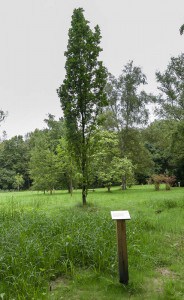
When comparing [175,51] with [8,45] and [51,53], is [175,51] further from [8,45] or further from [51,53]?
[8,45]

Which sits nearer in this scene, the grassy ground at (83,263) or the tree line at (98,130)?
the grassy ground at (83,263)

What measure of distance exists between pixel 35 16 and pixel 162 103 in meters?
13.9

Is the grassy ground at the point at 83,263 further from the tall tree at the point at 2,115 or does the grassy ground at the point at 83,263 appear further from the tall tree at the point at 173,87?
the tall tree at the point at 2,115

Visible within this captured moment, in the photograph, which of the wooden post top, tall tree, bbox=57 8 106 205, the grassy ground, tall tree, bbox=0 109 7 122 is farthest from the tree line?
the wooden post top

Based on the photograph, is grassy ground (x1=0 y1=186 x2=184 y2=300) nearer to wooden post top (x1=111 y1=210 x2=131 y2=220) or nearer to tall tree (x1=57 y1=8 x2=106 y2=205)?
wooden post top (x1=111 y1=210 x2=131 y2=220)

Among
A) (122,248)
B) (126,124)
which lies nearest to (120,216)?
(122,248)

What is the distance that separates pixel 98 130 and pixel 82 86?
213cm

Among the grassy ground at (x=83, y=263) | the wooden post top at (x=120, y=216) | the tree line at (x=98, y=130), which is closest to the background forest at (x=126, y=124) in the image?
the tree line at (x=98, y=130)

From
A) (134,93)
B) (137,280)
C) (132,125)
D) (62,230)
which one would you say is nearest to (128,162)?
(132,125)

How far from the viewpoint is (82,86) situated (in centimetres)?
1167

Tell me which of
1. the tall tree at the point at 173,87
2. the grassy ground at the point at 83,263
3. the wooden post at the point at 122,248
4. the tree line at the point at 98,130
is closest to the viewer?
the grassy ground at the point at 83,263

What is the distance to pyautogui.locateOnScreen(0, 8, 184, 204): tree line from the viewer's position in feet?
38.5

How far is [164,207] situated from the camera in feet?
33.3

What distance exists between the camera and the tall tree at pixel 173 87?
21391 millimetres
